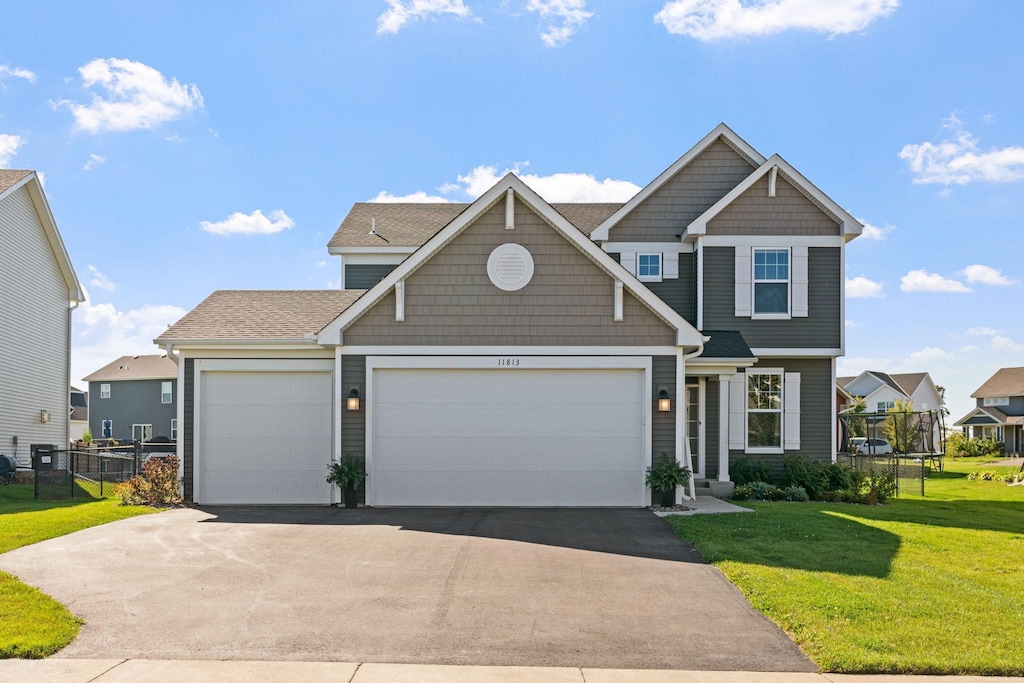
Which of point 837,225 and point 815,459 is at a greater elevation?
point 837,225

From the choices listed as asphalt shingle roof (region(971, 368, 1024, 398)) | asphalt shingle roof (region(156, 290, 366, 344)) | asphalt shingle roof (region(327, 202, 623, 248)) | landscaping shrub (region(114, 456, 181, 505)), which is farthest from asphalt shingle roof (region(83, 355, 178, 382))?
asphalt shingle roof (region(971, 368, 1024, 398))

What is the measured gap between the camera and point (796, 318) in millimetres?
18422

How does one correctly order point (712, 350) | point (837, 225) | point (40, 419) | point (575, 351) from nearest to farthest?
1. point (575, 351)
2. point (712, 350)
3. point (837, 225)
4. point (40, 419)

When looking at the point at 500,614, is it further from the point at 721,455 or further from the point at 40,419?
the point at 40,419

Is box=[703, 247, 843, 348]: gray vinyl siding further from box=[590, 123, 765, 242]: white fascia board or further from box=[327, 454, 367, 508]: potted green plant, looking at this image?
box=[327, 454, 367, 508]: potted green plant

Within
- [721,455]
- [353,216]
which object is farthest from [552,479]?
[353,216]

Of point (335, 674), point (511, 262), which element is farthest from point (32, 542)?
point (511, 262)

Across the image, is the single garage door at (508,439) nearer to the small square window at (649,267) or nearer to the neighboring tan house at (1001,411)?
the small square window at (649,267)

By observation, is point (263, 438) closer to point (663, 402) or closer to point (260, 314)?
point (260, 314)

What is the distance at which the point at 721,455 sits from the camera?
1747 cm

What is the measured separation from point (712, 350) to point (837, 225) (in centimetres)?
421

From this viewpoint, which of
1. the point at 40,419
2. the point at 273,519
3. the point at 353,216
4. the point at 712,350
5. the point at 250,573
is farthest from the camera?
the point at 40,419

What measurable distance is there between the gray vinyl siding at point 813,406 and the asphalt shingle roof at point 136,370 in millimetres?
40773

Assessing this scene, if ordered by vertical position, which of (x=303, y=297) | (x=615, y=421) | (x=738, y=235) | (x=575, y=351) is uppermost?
(x=738, y=235)
